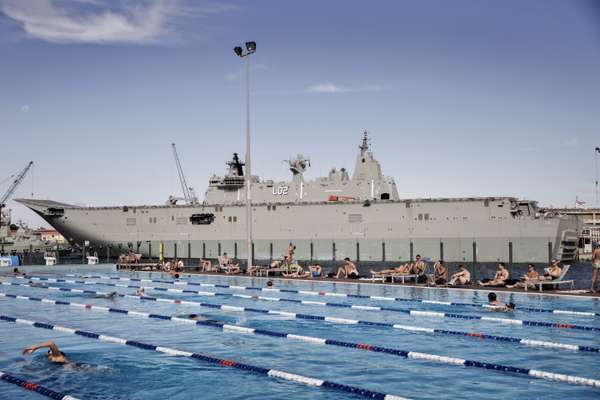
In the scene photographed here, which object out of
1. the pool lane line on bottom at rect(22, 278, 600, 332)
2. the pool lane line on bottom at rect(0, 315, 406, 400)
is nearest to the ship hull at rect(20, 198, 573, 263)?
the pool lane line on bottom at rect(22, 278, 600, 332)

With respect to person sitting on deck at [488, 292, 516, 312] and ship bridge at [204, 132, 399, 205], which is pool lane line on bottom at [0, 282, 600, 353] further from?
ship bridge at [204, 132, 399, 205]

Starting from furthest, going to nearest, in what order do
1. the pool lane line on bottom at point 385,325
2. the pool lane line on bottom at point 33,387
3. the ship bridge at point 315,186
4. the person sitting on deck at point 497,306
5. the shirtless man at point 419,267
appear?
the ship bridge at point 315,186 < the shirtless man at point 419,267 < the person sitting on deck at point 497,306 < the pool lane line on bottom at point 385,325 < the pool lane line on bottom at point 33,387

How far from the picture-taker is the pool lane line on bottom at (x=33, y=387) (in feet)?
25.7

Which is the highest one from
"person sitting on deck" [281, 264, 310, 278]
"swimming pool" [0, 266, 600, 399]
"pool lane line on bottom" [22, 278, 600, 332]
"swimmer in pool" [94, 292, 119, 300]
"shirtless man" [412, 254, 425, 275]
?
"shirtless man" [412, 254, 425, 275]

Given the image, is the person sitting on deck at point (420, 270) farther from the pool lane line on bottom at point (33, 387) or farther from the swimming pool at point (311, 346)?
the pool lane line on bottom at point (33, 387)

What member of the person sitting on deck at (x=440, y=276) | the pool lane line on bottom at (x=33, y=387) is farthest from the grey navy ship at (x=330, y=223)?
the pool lane line on bottom at (x=33, y=387)

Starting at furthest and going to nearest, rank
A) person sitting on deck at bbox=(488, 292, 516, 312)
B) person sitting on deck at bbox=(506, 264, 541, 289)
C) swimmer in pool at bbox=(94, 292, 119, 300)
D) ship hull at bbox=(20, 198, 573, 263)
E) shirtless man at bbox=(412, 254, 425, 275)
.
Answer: ship hull at bbox=(20, 198, 573, 263) < shirtless man at bbox=(412, 254, 425, 275) < swimmer in pool at bbox=(94, 292, 119, 300) < person sitting on deck at bbox=(506, 264, 541, 289) < person sitting on deck at bbox=(488, 292, 516, 312)

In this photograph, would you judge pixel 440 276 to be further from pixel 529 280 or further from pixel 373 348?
pixel 373 348

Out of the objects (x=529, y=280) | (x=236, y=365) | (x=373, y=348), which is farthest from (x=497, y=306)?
(x=236, y=365)

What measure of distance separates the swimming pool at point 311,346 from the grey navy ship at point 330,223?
3004 cm

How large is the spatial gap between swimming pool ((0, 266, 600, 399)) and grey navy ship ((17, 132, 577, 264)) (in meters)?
30.0

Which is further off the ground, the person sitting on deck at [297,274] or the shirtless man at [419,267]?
the shirtless man at [419,267]

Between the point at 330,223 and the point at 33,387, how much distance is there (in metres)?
46.1

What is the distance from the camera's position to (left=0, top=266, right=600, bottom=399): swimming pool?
27.6 ft
